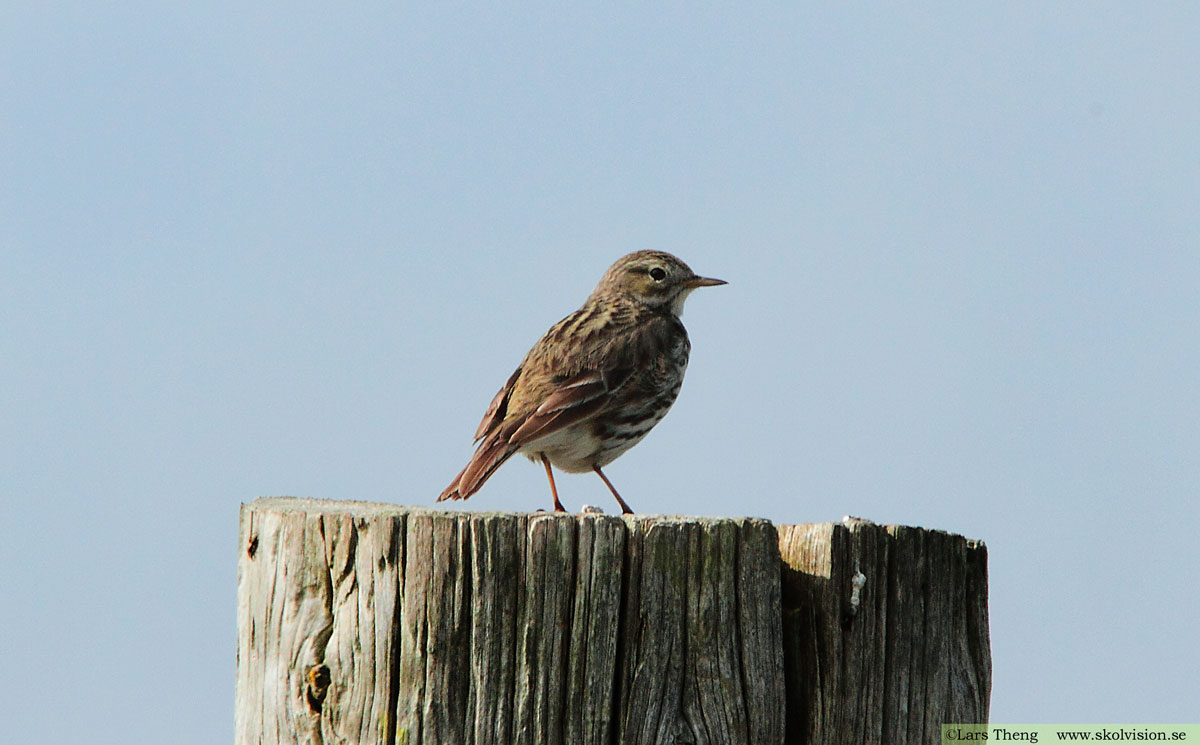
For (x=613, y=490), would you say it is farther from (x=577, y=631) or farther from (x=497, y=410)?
(x=577, y=631)

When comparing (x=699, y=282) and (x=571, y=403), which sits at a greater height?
(x=699, y=282)

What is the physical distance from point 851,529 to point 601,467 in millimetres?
4992

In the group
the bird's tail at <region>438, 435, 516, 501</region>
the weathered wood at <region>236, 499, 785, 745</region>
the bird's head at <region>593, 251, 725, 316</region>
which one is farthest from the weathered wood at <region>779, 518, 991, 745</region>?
the bird's head at <region>593, 251, 725, 316</region>

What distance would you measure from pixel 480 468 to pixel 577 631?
4.17 m

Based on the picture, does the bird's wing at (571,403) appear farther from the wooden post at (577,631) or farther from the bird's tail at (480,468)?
the wooden post at (577,631)

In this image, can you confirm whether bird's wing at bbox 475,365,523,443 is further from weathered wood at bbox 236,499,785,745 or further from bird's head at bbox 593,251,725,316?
weathered wood at bbox 236,499,785,745

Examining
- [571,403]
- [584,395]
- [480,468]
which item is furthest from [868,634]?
[584,395]

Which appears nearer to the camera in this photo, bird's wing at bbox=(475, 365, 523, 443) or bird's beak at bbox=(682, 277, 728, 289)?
bird's wing at bbox=(475, 365, 523, 443)

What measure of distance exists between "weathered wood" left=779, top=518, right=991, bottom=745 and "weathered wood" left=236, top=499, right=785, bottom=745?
0.57 ft

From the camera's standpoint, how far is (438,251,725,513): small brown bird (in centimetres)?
862

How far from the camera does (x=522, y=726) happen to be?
13.6 ft

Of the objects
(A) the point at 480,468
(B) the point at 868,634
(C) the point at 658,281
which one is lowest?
(B) the point at 868,634

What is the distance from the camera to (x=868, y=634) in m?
4.61

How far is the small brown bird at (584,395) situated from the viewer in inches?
340
